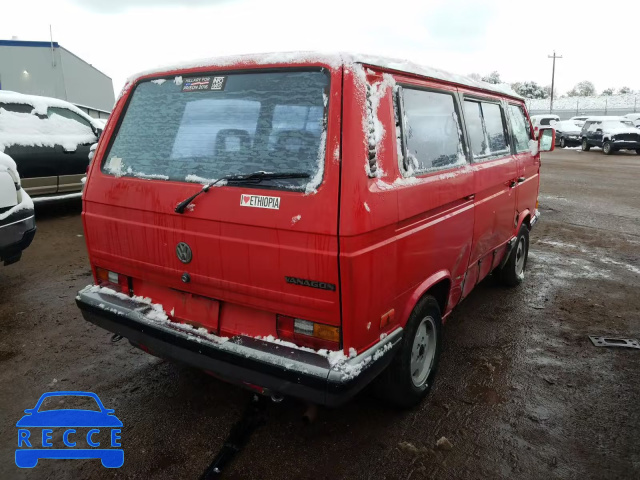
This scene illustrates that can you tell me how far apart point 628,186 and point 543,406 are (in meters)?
12.3

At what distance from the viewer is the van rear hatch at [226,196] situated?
2.14 m

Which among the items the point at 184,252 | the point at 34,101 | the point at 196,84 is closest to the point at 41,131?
the point at 34,101

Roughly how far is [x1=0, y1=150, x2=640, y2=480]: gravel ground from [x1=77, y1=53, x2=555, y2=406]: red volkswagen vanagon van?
1.23 ft

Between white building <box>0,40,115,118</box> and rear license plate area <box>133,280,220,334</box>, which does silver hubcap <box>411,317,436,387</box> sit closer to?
rear license plate area <box>133,280,220,334</box>

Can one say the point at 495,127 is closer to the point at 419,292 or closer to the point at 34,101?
the point at 419,292

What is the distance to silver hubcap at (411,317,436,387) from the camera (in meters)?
2.86

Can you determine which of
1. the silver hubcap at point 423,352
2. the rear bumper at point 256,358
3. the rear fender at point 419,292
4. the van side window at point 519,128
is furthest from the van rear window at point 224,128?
the van side window at point 519,128

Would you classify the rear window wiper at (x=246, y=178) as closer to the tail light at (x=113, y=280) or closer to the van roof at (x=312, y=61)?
the van roof at (x=312, y=61)

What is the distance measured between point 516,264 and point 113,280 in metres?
4.01

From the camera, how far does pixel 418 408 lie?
9.64 feet

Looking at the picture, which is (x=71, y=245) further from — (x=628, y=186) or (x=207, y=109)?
(x=628, y=186)

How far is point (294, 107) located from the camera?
2291mm

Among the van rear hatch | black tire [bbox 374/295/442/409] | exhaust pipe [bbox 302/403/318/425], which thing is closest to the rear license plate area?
the van rear hatch

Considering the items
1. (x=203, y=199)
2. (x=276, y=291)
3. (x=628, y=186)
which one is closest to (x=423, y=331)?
(x=276, y=291)
